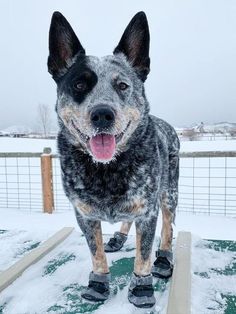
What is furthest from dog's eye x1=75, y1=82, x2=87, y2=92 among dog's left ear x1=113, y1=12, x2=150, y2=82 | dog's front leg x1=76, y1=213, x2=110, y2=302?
dog's front leg x1=76, y1=213, x2=110, y2=302

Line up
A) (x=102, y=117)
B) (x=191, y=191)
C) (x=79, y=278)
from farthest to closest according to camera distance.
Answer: (x=191, y=191), (x=79, y=278), (x=102, y=117)

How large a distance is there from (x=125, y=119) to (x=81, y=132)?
0.94ft

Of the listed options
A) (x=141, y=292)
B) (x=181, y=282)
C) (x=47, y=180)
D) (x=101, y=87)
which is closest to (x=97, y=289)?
(x=141, y=292)

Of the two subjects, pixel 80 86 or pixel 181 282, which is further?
pixel 181 282

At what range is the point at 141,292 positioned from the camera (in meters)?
2.22

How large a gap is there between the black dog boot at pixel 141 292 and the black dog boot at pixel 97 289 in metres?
0.18

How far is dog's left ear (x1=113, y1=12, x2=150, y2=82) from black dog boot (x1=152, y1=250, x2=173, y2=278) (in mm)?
1477

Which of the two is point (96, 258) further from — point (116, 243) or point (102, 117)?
point (102, 117)

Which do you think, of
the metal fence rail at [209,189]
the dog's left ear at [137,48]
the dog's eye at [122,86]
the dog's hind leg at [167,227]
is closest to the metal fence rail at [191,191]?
the metal fence rail at [209,189]

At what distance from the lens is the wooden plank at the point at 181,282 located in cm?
202

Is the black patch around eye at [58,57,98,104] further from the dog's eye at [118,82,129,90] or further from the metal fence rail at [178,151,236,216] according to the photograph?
the metal fence rail at [178,151,236,216]

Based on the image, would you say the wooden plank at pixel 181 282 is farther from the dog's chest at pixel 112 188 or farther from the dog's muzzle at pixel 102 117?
the dog's muzzle at pixel 102 117

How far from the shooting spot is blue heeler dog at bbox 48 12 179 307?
198 centimetres

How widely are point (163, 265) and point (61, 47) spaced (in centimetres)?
190
